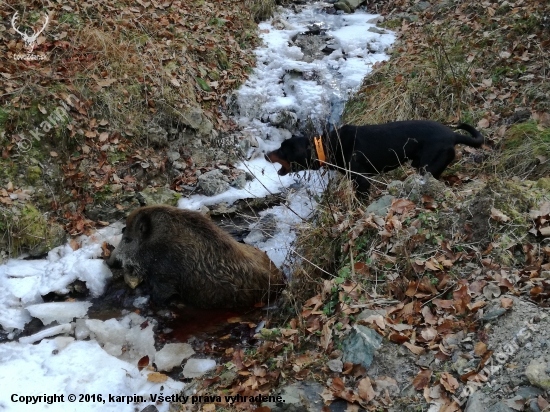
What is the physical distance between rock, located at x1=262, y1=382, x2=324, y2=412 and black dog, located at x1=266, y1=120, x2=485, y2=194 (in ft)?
10.4

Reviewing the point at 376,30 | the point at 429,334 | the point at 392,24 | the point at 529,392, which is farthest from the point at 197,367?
the point at 392,24

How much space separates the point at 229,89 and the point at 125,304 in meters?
5.43

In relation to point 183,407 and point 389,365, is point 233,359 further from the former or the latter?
point 389,365

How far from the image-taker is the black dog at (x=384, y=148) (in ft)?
20.7

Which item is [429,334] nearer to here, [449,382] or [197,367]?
[449,382]

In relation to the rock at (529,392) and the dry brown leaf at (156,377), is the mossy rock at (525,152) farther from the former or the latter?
the dry brown leaf at (156,377)

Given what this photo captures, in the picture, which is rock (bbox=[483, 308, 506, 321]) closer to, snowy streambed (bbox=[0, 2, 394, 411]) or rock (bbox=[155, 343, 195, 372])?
snowy streambed (bbox=[0, 2, 394, 411])

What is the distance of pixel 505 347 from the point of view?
11.2 feet

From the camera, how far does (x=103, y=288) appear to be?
5668 millimetres

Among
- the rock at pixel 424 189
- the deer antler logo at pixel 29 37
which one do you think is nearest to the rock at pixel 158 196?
the deer antler logo at pixel 29 37

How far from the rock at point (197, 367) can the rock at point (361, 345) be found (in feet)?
Result: 4.82

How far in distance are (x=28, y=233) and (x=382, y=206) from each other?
440 cm

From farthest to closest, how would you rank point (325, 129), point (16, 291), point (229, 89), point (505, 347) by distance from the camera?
1. point (229, 89)
2. point (325, 129)
3. point (16, 291)
4. point (505, 347)

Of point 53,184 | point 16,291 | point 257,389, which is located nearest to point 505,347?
point 257,389
